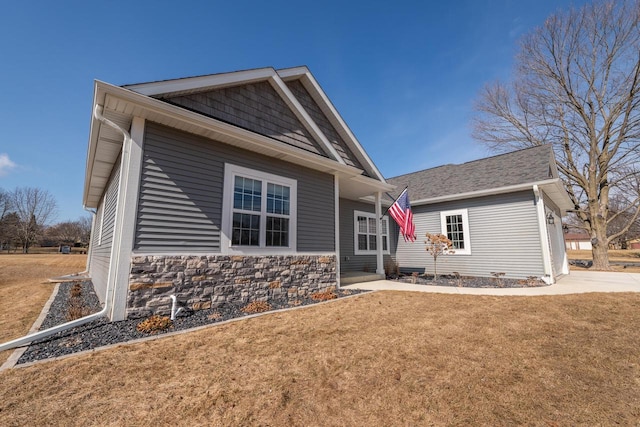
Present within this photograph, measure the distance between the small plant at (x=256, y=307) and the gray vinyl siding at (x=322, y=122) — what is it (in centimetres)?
524

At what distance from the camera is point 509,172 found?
10078mm

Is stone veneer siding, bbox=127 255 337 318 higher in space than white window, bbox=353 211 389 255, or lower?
lower

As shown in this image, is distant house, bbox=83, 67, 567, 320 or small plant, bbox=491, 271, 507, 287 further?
small plant, bbox=491, 271, 507, 287

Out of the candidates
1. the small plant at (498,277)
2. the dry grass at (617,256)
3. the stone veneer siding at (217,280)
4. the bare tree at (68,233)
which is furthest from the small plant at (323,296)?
the bare tree at (68,233)

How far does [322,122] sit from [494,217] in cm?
705

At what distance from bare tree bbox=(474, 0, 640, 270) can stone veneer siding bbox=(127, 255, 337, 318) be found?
15.3 meters

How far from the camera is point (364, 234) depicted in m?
11.1

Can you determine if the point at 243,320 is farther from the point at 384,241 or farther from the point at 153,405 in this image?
the point at 384,241

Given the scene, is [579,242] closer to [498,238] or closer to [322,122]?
[498,238]

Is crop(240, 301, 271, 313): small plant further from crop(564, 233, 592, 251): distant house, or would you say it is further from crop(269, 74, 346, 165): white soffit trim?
crop(564, 233, 592, 251): distant house

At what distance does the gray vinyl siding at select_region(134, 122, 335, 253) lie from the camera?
4645 mm

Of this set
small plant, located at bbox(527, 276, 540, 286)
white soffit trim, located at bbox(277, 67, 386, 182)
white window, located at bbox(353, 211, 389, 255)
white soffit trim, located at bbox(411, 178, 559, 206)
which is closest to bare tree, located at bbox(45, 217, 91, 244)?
white window, located at bbox(353, 211, 389, 255)

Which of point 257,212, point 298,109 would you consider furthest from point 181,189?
point 298,109

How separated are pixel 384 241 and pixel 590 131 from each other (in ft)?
44.6
